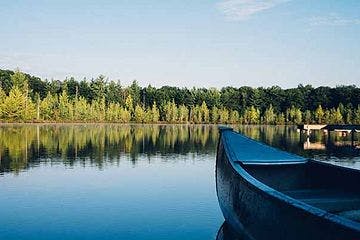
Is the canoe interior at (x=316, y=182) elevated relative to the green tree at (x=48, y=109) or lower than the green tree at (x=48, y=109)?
lower

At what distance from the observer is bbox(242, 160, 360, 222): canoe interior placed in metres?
9.39

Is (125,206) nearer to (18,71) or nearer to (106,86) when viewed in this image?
(18,71)

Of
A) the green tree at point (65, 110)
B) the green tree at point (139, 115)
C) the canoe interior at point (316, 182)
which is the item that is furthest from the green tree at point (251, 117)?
the canoe interior at point (316, 182)

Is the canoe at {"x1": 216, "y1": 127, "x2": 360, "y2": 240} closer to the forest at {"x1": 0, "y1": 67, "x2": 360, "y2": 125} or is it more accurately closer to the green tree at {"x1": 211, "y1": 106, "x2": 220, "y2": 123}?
the forest at {"x1": 0, "y1": 67, "x2": 360, "y2": 125}

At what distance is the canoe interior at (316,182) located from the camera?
9.39 meters

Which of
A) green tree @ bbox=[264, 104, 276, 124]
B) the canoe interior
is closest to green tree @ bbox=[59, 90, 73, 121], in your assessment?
green tree @ bbox=[264, 104, 276, 124]

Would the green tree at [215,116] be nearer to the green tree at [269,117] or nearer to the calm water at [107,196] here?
the green tree at [269,117]

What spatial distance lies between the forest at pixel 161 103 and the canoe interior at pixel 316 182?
2733 inches

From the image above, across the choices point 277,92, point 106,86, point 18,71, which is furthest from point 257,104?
point 18,71

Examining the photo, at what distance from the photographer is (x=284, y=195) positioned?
6719 mm

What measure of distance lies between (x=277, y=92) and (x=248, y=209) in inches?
4311

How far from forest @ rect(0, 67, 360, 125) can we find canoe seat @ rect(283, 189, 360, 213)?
71141 millimetres

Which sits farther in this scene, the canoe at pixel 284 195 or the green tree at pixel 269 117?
the green tree at pixel 269 117

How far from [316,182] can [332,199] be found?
262cm
